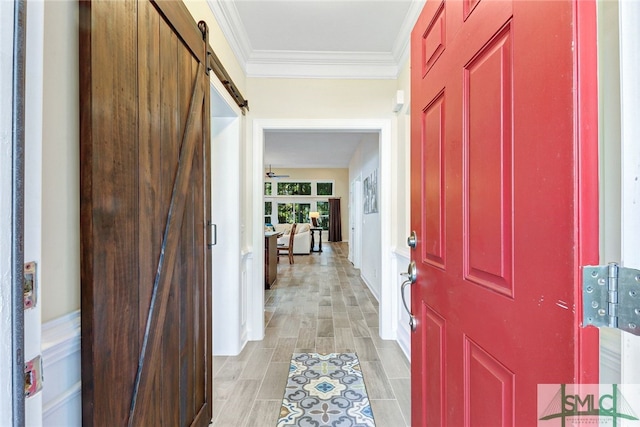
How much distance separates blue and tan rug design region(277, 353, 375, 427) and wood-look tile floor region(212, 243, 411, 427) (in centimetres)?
6

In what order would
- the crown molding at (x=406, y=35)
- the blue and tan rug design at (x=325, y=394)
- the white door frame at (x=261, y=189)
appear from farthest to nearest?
the white door frame at (x=261, y=189) → the crown molding at (x=406, y=35) → the blue and tan rug design at (x=325, y=394)

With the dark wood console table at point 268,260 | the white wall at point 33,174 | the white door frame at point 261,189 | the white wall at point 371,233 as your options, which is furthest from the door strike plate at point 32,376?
the dark wood console table at point 268,260

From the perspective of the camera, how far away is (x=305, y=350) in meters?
2.56

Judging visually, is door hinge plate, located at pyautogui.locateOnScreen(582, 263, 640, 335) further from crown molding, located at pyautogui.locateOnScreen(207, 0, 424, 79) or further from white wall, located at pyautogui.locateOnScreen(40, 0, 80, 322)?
crown molding, located at pyautogui.locateOnScreen(207, 0, 424, 79)

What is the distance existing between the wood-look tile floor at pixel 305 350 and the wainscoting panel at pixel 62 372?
1.18 m

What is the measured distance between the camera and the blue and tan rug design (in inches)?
66.6

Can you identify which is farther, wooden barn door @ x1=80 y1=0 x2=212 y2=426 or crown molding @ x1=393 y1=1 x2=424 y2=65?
crown molding @ x1=393 y1=1 x2=424 y2=65

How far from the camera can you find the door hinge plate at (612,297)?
432 mm

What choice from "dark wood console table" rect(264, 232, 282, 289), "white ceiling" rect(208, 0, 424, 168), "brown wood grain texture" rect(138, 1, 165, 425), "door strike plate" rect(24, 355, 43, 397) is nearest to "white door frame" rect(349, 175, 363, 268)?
"dark wood console table" rect(264, 232, 282, 289)

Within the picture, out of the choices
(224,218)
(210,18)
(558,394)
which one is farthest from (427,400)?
(210,18)

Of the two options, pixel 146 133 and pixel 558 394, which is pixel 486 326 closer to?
pixel 558 394

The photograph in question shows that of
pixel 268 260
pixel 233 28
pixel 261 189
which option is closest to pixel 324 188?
pixel 268 260

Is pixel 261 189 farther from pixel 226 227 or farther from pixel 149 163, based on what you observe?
pixel 149 163

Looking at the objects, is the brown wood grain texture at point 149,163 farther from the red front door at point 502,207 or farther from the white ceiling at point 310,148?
the white ceiling at point 310,148
